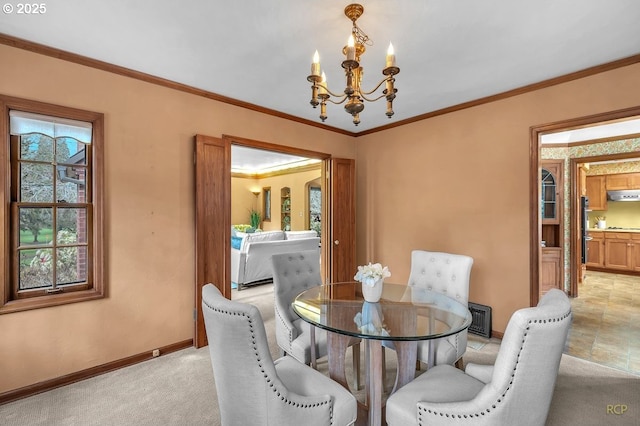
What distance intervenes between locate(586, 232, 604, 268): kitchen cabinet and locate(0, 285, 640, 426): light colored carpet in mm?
5569

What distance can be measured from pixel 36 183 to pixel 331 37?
256 cm

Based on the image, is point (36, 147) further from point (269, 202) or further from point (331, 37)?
point (269, 202)

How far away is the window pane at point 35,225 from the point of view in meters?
2.31

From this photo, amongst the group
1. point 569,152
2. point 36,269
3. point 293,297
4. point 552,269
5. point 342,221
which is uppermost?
point 569,152

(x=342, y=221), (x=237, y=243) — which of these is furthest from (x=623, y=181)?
(x=237, y=243)

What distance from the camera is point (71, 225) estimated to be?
Result: 8.29 ft

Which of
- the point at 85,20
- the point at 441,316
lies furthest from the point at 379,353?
the point at 85,20

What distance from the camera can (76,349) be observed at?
95.7 inches

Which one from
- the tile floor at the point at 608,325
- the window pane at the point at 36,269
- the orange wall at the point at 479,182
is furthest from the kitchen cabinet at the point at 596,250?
the window pane at the point at 36,269

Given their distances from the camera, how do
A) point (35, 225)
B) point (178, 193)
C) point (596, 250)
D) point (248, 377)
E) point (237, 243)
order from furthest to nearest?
point (596, 250)
point (237, 243)
point (178, 193)
point (35, 225)
point (248, 377)

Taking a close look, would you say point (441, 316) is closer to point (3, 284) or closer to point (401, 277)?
point (401, 277)

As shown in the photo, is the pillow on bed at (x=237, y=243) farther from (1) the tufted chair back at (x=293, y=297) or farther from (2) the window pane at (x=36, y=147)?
(2) the window pane at (x=36, y=147)

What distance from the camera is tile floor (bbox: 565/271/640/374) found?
280cm

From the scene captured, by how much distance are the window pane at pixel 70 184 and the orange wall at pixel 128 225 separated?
21 centimetres
